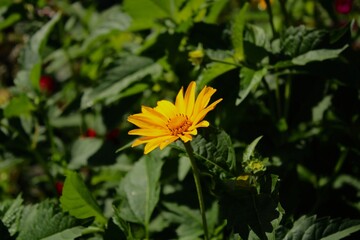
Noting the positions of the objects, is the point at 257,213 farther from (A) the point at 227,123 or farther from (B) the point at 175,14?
(B) the point at 175,14

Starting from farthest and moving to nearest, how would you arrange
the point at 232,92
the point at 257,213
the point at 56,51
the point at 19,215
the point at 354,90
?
the point at 56,51, the point at 354,90, the point at 232,92, the point at 19,215, the point at 257,213

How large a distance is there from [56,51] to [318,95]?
1.35m

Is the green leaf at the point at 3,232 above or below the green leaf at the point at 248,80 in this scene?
below

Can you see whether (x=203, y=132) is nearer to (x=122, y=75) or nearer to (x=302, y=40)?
(x=302, y=40)

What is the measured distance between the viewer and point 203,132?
3.82 ft

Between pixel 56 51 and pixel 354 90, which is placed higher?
pixel 56 51

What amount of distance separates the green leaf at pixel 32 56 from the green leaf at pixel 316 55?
3.27 feet

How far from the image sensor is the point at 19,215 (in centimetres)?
130

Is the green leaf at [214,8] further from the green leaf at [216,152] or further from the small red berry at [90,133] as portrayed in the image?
the small red berry at [90,133]

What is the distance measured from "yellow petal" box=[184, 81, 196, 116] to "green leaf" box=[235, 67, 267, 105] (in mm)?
220

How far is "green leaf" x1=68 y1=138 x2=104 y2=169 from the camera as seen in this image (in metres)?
1.86

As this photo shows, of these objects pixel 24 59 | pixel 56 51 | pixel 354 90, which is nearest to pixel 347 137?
pixel 354 90

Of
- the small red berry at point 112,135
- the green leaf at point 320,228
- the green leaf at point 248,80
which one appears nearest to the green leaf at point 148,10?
the green leaf at point 248,80

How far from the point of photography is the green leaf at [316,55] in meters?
1.29
